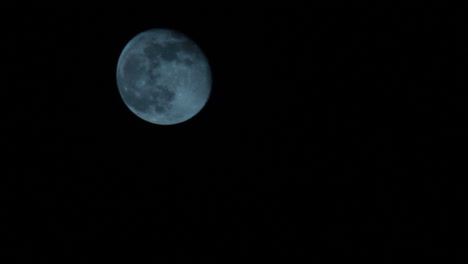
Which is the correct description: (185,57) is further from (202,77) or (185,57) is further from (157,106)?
(157,106)

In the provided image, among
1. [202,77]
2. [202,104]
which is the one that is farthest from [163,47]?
[202,104]

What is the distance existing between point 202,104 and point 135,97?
76 centimetres

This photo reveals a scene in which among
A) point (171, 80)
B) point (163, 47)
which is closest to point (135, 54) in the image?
point (163, 47)

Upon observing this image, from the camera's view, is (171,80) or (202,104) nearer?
(171,80)

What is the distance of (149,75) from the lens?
9.66ft

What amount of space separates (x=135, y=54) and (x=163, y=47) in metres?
0.33

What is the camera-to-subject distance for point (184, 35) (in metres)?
3.24

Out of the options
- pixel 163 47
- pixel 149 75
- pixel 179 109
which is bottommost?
pixel 179 109

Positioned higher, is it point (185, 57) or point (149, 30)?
point (149, 30)

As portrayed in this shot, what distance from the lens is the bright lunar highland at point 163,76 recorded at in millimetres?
2965

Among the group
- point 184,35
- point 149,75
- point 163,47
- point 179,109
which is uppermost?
point 184,35

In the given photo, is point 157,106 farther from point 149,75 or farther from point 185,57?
point 185,57

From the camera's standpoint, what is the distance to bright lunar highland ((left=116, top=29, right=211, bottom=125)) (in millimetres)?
2965

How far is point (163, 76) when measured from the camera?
9.64ft
